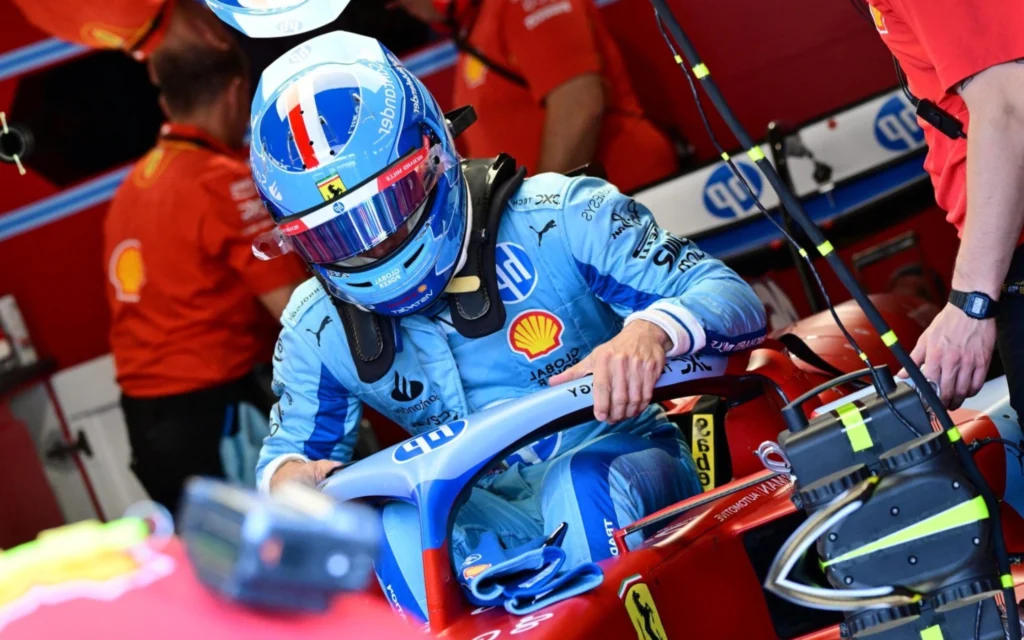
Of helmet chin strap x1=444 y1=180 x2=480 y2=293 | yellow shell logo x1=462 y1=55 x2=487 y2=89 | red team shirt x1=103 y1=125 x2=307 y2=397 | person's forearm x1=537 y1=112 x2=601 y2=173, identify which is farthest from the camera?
yellow shell logo x1=462 y1=55 x2=487 y2=89

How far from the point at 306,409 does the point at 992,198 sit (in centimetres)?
130

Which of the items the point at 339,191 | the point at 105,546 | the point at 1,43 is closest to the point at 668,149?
the point at 339,191

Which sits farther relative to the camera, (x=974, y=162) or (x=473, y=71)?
(x=473, y=71)

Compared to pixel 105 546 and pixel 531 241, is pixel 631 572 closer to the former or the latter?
pixel 531 241

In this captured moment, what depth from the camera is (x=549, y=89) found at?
3715 millimetres

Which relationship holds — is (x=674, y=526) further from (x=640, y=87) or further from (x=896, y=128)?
(x=640, y=87)

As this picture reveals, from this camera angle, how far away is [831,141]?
12.6ft

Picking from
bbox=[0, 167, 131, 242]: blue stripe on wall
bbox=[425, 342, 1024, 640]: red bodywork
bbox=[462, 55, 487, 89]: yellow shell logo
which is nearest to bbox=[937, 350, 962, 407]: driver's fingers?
bbox=[425, 342, 1024, 640]: red bodywork

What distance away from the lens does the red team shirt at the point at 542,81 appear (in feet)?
12.1

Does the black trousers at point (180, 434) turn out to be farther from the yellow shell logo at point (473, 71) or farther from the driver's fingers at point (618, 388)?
the driver's fingers at point (618, 388)

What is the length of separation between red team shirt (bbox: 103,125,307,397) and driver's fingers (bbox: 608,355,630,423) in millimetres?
1789

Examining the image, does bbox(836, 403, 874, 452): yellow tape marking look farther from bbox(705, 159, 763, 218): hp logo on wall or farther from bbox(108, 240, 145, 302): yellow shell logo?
bbox(108, 240, 145, 302): yellow shell logo

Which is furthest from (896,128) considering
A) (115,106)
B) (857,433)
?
(115,106)

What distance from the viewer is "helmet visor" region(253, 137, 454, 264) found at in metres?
2.04
